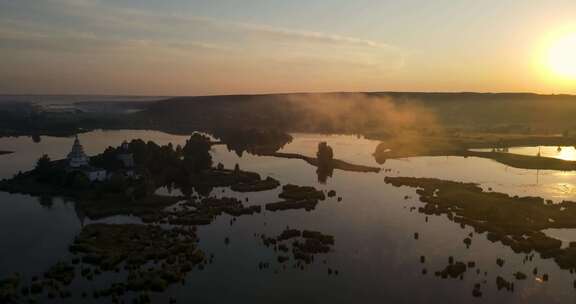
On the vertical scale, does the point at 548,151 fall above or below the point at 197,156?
above

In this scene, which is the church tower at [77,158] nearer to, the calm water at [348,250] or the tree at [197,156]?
the calm water at [348,250]

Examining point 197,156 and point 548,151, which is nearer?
point 197,156

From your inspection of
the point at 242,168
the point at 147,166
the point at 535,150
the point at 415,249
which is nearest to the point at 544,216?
the point at 415,249

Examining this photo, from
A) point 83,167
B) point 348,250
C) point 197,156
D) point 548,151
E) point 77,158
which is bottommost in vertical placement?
point 348,250

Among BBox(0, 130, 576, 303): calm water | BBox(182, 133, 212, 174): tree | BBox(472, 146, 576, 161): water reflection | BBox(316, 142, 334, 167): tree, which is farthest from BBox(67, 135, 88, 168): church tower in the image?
BBox(472, 146, 576, 161): water reflection

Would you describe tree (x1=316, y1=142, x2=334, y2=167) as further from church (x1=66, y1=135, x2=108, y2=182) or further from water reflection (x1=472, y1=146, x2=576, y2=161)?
water reflection (x1=472, y1=146, x2=576, y2=161)

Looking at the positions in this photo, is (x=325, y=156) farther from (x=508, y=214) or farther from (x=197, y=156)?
→ (x=508, y=214)

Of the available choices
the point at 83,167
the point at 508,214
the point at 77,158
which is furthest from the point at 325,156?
the point at 77,158

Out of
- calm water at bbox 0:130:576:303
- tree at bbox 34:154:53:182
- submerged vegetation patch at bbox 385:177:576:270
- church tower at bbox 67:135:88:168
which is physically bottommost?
calm water at bbox 0:130:576:303

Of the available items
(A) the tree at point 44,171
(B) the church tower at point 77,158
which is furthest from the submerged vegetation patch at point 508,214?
(A) the tree at point 44,171
